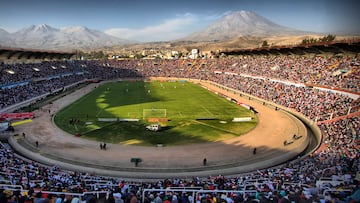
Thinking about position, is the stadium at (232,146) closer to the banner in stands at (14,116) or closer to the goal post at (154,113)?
the banner in stands at (14,116)

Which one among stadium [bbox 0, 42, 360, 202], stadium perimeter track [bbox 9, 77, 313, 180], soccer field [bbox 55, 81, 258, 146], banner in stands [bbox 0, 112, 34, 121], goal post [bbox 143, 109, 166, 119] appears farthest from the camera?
goal post [bbox 143, 109, 166, 119]

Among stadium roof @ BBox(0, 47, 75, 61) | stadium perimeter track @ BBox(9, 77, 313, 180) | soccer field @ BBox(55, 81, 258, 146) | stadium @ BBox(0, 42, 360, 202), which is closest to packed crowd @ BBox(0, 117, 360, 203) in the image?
stadium @ BBox(0, 42, 360, 202)

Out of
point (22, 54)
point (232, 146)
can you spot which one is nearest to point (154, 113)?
point (232, 146)

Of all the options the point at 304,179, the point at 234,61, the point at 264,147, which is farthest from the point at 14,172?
the point at 234,61

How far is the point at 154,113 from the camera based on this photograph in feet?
A: 141

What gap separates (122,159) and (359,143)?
71.8 ft

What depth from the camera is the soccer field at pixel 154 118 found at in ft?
103

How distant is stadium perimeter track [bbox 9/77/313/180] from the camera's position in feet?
75.2

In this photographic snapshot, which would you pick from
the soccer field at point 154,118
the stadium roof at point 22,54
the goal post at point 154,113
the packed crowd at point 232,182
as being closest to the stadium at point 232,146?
the packed crowd at point 232,182

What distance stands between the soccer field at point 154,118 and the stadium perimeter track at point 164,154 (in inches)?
78.8

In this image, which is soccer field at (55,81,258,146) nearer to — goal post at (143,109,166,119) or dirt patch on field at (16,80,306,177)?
goal post at (143,109,166,119)

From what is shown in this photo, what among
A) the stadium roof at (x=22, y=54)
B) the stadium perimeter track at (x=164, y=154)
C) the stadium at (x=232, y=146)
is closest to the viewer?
the stadium at (x=232, y=146)

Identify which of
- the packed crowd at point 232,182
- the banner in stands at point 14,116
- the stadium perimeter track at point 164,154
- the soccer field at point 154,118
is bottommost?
the stadium perimeter track at point 164,154

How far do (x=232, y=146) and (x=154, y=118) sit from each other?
15.2 meters
